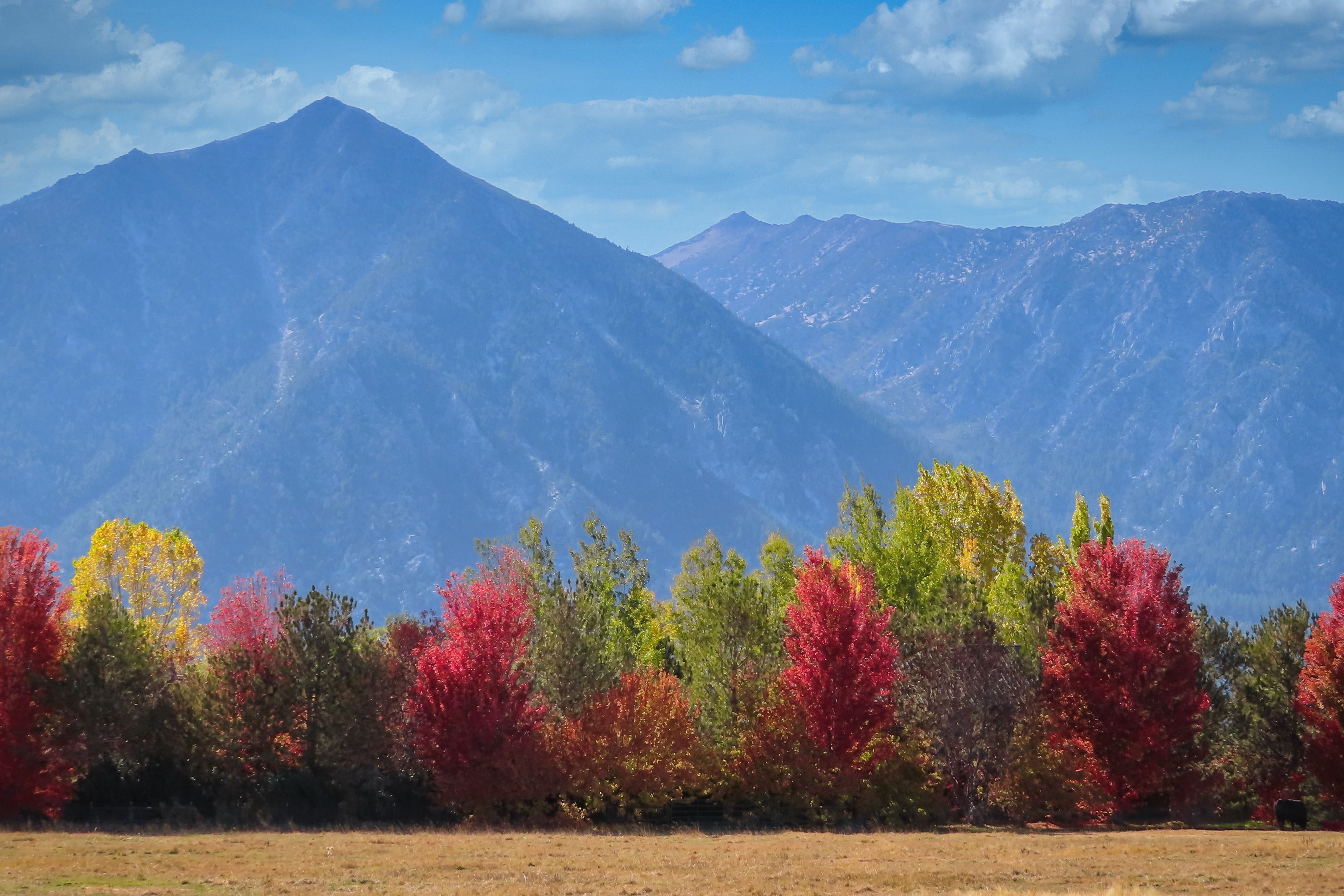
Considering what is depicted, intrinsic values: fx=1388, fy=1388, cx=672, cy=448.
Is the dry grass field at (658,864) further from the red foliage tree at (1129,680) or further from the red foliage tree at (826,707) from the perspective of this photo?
the red foliage tree at (1129,680)

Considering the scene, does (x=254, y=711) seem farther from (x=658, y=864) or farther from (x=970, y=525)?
(x=970, y=525)

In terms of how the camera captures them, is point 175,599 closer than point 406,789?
No

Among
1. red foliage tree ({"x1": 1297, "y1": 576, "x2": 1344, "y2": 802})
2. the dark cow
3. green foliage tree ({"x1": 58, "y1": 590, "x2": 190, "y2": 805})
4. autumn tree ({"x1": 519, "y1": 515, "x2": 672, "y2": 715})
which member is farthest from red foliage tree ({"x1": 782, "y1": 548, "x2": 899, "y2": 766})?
green foliage tree ({"x1": 58, "y1": 590, "x2": 190, "y2": 805})

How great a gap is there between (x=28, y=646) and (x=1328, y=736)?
5931cm

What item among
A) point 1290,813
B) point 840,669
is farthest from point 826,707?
point 1290,813

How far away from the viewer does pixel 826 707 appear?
63.3m

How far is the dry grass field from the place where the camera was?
3769 centimetres

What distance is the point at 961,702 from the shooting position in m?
65.4

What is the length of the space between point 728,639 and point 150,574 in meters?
56.2

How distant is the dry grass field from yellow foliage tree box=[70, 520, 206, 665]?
57.2 m

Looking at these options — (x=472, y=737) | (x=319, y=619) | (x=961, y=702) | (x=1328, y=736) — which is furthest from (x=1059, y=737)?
(x=319, y=619)

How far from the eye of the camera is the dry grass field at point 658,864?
3769cm

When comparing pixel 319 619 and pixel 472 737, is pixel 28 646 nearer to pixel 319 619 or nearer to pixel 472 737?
pixel 319 619

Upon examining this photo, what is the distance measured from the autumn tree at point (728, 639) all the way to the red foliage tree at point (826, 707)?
7.19 feet
